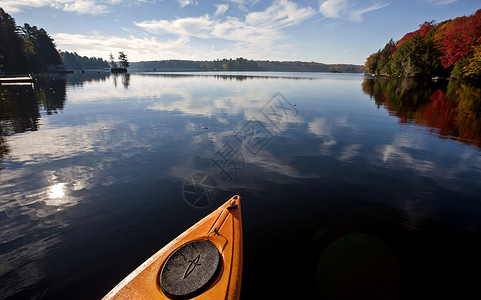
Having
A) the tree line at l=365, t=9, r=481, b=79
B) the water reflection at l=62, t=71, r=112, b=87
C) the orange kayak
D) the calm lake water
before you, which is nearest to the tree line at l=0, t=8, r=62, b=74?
the water reflection at l=62, t=71, r=112, b=87

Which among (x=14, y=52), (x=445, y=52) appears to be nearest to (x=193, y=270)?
(x=445, y=52)

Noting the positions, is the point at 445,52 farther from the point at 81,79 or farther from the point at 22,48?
the point at 22,48

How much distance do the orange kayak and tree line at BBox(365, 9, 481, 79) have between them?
→ 74705 mm

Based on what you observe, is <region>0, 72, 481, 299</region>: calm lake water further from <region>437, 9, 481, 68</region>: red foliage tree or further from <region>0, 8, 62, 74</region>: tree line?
<region>0, 8, 62, 74</region>: tree line

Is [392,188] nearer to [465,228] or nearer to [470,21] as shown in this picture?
[465,228]

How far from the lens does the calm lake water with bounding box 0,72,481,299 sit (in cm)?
486

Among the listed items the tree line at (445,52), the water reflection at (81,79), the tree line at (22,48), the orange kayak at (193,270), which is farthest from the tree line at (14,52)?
the tree line at (445,52)

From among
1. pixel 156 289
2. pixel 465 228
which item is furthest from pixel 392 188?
pixel 156 289

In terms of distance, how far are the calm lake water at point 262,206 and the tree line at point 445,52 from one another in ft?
215

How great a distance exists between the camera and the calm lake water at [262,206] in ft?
15.9

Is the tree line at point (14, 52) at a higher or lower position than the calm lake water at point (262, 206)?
higher

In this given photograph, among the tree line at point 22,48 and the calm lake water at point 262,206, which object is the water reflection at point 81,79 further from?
the calm lake water at point 262,206

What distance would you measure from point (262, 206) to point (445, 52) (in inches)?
3772

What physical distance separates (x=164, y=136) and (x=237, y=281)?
1200 centimetres
